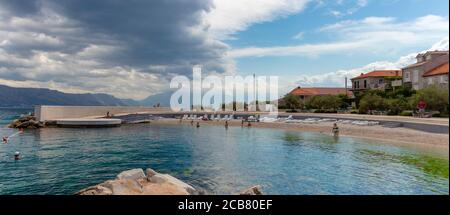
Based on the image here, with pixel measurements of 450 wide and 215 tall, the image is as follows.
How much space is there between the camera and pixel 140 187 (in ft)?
33.7

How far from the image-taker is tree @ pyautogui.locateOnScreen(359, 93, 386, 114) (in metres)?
54.4

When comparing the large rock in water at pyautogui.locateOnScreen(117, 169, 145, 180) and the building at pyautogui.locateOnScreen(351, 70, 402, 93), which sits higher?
the building at pyautogui.locateOnScreen(351, 70, 402, 93)

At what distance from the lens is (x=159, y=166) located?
1947 cm

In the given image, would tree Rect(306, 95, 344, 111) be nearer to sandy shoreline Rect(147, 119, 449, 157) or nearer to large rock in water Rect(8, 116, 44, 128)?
sandy shoreline Rect(147, 119, 449, 157)

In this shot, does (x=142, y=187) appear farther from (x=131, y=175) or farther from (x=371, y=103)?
(x=371, y=103)

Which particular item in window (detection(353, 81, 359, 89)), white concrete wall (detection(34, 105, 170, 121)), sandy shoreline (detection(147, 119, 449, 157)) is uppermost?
window (detection(353, 81, 359, 89))

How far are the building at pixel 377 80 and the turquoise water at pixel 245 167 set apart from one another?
39.0 m

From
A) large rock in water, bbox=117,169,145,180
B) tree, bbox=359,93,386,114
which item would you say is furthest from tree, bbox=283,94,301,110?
large rock in water, bbox=117,169,145,180

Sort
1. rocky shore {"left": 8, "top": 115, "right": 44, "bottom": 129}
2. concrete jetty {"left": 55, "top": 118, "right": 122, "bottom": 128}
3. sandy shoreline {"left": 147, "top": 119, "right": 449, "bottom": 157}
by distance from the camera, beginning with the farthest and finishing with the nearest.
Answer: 1. concrete jetty {"left": 55, "top": 118, "right": 122, "bottom": 128}
2. rocky shore {"left": 8, "top": 115, "right": 44, "bottom": 129}
3. sandy shoreline {"left": 147, "top": 119, "right": 449, "bottom": 157}

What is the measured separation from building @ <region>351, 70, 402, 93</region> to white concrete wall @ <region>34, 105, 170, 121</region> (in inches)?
1957

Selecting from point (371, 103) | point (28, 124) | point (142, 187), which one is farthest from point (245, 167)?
point (28, 124)
